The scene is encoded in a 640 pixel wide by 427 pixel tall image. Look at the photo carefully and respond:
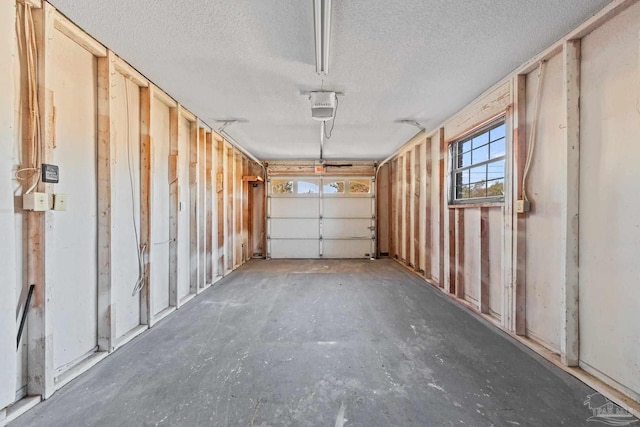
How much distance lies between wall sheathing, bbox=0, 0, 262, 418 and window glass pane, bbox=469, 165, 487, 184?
Answer: 3.68 metres

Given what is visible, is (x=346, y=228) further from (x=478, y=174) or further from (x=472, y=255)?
(x=478, y=174)

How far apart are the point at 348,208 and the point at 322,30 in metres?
5.19

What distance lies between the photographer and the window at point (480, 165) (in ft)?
9.30

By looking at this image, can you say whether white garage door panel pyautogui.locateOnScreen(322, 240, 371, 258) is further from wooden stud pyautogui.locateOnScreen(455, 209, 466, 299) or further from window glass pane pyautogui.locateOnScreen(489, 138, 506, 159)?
window glass pane pyautogui.locateOnScreen(489, 138, 506, 159)

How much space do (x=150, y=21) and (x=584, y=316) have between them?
3.68m

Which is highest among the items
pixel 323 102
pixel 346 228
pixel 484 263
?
pixel 323 102

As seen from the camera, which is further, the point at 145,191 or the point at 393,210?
the point at 393,210

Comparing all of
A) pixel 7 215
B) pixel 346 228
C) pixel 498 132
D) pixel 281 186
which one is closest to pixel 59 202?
pixel 7 215

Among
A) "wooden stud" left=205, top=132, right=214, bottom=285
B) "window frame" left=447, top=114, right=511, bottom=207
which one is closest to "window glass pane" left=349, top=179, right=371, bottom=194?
"window frame" left=447, top=114, right=511, bottom=207

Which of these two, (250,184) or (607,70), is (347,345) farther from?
(250,184)

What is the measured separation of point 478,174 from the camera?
3209mm

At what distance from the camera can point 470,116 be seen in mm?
3178

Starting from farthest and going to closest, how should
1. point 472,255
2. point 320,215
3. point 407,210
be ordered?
point 320,215, point 407,210, point 472,255

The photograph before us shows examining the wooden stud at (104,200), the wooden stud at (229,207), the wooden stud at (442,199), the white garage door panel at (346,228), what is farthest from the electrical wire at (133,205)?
the white garage door panel at (346,228)
